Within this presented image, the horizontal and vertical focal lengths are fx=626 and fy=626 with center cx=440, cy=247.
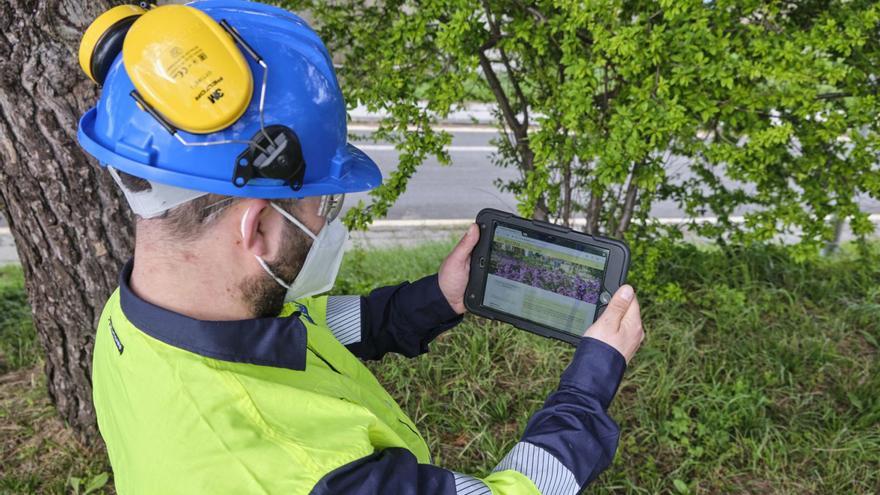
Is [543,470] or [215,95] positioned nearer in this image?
[215,95]

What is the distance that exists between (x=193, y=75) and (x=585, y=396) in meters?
1.00

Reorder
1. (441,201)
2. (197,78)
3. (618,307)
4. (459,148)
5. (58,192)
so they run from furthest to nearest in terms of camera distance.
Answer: (459,148) → (441,201) → (58,192) → (618,307) → (197,78)

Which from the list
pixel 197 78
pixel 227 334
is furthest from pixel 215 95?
pixel 227 334

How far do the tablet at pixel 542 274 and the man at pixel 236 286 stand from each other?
1.20ft

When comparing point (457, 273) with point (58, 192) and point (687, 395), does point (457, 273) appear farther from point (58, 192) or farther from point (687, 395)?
point (687, 395)

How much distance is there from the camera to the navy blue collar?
115 centimetres

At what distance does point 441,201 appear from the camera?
27.0 ft

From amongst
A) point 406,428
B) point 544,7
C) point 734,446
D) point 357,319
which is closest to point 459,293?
point 357,319

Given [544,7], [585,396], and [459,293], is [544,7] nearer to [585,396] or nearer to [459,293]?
[459,293]

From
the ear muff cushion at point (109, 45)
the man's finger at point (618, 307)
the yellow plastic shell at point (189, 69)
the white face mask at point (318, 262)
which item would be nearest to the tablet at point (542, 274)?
the man's finger at point (618, 307)

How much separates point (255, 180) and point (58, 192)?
1.54 metres

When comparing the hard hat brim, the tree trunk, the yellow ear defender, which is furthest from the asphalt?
Answer: the yellow ear defender

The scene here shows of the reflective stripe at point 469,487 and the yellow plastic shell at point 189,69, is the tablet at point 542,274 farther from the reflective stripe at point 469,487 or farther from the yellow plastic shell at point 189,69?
the yellow plastic shell at point 189,69

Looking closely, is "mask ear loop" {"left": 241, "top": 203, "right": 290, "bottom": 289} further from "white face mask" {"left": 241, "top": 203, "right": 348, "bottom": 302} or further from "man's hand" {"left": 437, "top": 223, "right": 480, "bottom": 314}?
"man's hand" {"left": 437, "top": 223, "right": 480, "bottom": 314}
